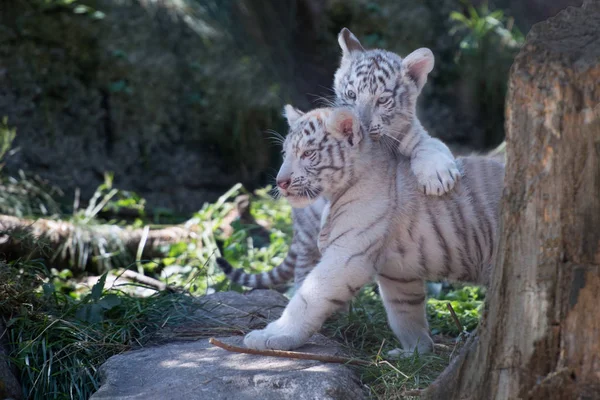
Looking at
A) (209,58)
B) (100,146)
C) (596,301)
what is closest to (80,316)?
(596,301)

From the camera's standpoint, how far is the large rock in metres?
2.57

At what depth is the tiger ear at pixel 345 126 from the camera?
3115 millimetres

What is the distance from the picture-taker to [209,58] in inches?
319

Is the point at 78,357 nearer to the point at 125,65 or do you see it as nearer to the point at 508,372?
the point at 508,372

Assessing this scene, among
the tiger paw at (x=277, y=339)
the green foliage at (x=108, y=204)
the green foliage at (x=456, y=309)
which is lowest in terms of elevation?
the green foliage at (x=456, y=309)

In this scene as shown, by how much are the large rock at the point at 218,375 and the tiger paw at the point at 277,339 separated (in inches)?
2.0

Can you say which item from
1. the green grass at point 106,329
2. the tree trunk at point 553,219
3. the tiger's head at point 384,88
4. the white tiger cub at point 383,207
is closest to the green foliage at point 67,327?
the green grass at point 106,329

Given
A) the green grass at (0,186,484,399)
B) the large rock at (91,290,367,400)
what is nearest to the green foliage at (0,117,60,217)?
the green grass at (0,186,484,399)

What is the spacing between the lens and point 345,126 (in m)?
3.14

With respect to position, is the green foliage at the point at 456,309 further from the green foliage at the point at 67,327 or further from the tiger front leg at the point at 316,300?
the green foliage at the point at 67,327

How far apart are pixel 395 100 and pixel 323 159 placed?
2.24 feet

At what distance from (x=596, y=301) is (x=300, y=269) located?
7.63ft

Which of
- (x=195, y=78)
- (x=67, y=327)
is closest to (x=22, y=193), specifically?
(x=195, y=78)

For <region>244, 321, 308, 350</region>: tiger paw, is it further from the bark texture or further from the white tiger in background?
the bark texture
